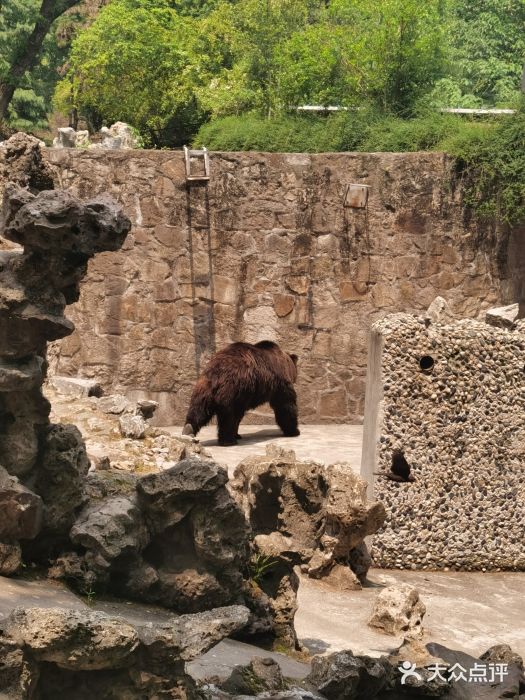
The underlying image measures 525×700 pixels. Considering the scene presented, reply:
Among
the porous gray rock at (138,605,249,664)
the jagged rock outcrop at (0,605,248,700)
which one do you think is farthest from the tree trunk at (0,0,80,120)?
the jagged rock outcrop at (0,605,248,700)

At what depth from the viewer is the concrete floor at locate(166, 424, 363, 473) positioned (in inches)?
563

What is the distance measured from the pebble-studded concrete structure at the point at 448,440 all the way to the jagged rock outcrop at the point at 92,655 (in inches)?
→ 228

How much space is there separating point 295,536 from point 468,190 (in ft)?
24.1

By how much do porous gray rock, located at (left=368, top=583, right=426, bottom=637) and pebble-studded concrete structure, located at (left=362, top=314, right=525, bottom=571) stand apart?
6.00ft

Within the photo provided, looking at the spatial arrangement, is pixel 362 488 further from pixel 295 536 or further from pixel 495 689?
pixel 495 689

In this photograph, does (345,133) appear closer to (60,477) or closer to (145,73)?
(145,73)

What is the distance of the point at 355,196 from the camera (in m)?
16.8

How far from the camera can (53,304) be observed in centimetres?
766

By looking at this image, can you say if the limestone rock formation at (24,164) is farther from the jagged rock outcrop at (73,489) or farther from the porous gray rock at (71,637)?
the porous gray rock at (71,637)

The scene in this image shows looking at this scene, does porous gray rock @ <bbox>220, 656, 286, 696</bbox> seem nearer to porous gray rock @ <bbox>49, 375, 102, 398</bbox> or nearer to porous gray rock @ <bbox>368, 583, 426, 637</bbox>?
porous gray rock @ <bbox>368, 583, 426, 637</bbox>

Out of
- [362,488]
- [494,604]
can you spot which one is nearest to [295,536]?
[362,488]

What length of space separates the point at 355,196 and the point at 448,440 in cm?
554

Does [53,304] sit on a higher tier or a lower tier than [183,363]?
higher

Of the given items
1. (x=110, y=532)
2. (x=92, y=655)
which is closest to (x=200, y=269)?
(x=110, y=532)
